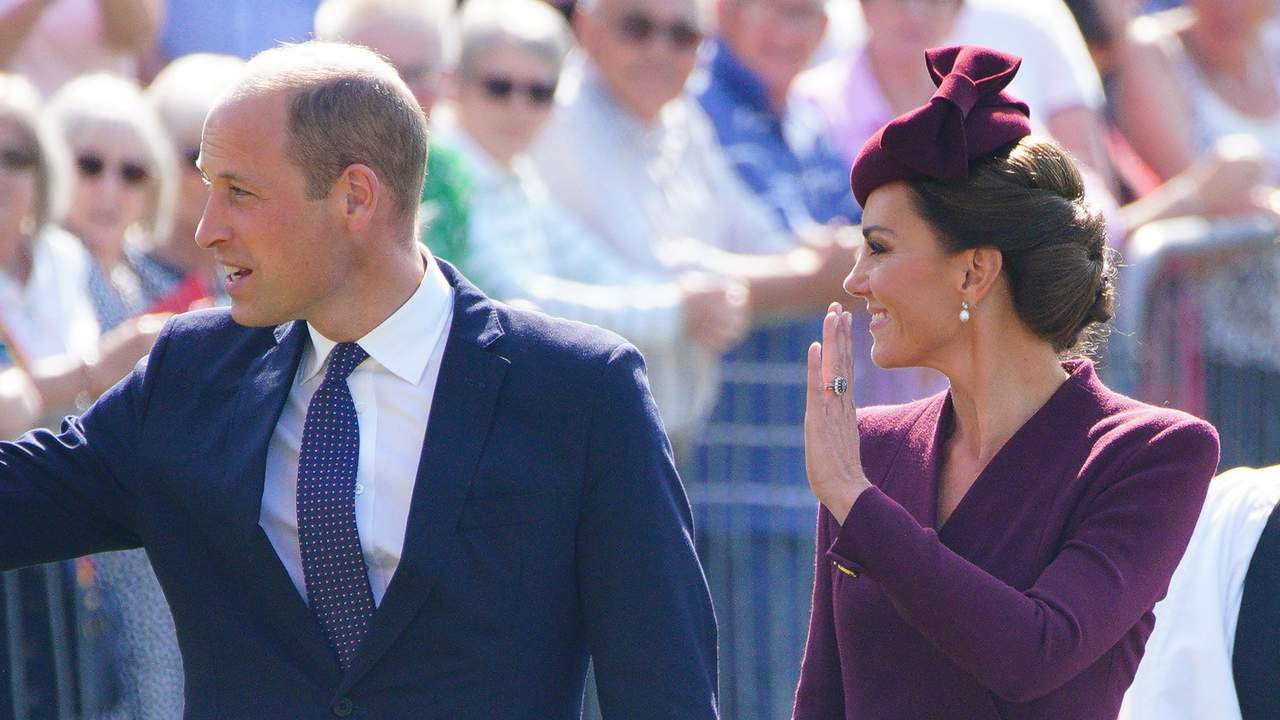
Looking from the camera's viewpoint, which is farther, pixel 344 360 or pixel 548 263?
pixel 548 263

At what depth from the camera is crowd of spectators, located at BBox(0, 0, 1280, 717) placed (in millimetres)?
5137

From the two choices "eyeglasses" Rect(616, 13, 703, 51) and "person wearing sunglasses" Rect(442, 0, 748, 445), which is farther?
"eyeglasses" Rect(616, 13, 703, 51)

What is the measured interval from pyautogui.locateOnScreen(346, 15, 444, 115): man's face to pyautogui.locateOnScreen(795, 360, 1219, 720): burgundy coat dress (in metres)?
2.65

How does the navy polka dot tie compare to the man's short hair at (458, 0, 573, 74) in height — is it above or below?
below

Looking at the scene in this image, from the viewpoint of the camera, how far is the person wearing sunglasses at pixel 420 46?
207 inches

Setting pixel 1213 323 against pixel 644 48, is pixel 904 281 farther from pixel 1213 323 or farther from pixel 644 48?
pixel 1213 323

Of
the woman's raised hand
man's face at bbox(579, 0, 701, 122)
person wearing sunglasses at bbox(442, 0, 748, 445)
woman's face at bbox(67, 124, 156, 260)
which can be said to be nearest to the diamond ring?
the woman's raised hand

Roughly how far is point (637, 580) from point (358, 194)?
79 centimetres

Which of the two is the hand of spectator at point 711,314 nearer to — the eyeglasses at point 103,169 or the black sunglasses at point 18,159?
the eyeglasses at point 103,169

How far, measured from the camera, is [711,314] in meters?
5.75

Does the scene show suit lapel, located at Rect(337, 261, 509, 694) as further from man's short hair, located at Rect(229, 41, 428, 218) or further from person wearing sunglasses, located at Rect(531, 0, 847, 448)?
person wearing sunglasses, located at Rect(531, 0, 847, 448)

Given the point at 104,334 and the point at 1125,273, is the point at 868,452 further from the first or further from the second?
the point at 1125,273

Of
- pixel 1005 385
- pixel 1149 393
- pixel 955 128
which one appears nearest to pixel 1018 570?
pixel 1005 385

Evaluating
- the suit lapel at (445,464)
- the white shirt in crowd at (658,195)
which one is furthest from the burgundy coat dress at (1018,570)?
the white shirt in crowd at (658,195)
